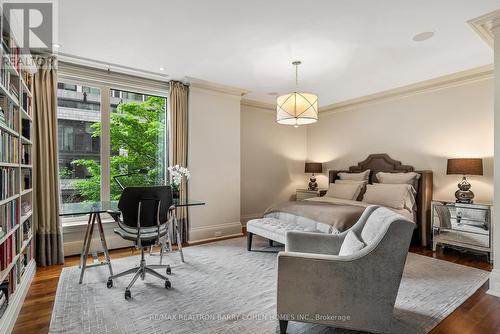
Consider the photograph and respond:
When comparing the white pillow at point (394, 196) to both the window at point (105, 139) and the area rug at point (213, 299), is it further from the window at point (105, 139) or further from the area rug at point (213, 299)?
the window at point (105, 139)

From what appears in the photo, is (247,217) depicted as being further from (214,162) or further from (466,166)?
(466,166)

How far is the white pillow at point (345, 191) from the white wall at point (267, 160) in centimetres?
136

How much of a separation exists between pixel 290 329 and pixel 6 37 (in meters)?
3.27

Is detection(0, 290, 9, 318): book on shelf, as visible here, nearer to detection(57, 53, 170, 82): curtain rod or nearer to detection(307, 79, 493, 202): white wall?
detection(57, 53, 170, 82): curtain rod

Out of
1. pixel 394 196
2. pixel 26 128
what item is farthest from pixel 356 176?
pixel 26 128

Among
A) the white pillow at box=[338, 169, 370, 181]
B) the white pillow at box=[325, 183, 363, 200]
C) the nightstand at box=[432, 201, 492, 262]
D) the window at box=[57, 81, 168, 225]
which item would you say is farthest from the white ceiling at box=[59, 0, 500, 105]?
the nightstand at box=[432, 201, 492, 262]

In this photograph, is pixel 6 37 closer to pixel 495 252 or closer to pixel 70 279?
pixel 70 279

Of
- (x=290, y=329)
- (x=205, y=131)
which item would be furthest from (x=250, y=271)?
(x=205, y=131)

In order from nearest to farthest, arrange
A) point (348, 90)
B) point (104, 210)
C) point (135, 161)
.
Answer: point (104, 210) < point (135, 161) < point (348, 90)

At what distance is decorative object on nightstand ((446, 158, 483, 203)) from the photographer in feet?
12.0

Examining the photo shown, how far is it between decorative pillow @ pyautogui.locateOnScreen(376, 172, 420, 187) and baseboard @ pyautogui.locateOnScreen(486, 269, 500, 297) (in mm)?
1916

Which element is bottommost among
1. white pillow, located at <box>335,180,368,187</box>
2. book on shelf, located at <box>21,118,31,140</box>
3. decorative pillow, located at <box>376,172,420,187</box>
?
white pillow, located at <box>335,180,368,187</box>

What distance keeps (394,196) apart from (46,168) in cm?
476

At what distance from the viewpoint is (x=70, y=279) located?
9.44 feet
